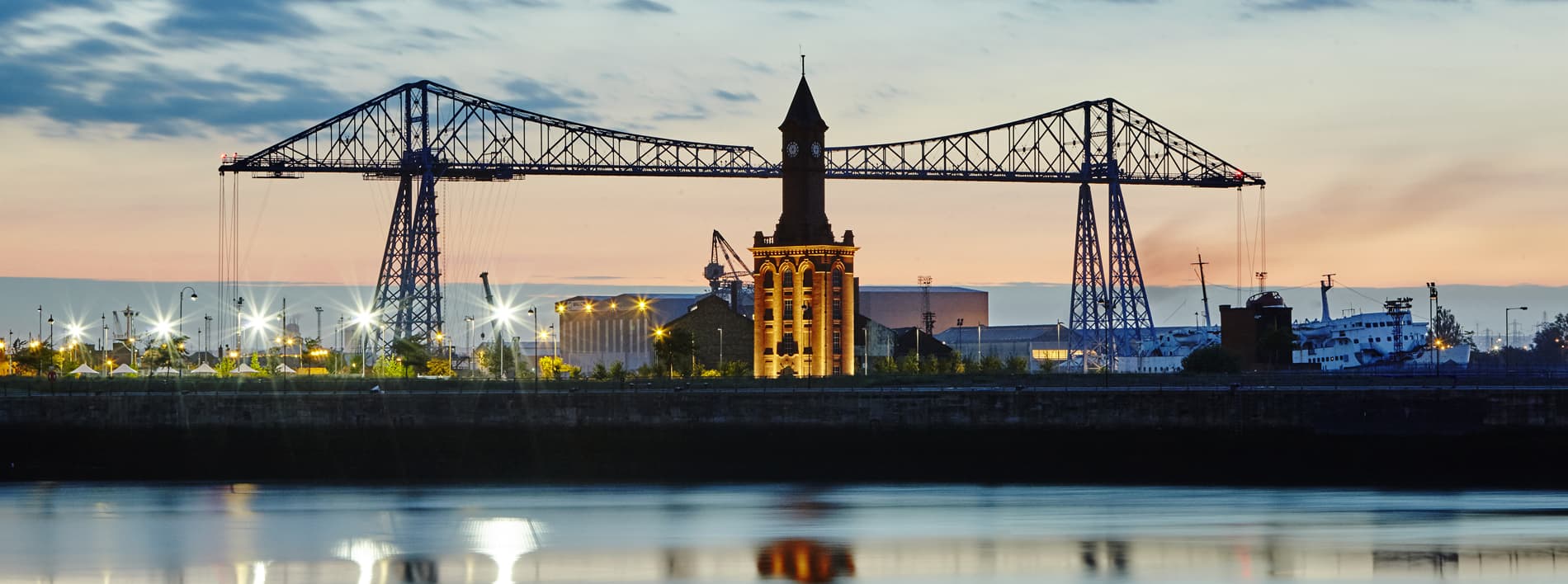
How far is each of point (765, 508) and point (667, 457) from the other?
20424 millimetres

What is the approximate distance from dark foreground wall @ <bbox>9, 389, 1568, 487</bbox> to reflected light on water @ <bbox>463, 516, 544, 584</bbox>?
2080 cm

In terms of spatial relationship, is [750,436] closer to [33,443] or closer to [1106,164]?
[33,443]

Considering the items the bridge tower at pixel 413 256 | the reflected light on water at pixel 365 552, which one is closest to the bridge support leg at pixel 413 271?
the bridge tower at pixel 413 256

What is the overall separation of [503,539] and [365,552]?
4790 millimetres

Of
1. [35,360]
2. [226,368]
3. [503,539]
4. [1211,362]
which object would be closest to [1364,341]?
[1211,362]

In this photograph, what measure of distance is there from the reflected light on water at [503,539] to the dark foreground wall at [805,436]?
20796 millimetres

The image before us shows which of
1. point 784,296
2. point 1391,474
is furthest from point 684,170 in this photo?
point 1391,474

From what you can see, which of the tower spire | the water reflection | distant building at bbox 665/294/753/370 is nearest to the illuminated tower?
the tower spire

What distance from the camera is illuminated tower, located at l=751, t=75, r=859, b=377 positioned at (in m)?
143

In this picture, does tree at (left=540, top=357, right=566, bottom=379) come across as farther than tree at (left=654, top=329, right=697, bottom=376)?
Yes

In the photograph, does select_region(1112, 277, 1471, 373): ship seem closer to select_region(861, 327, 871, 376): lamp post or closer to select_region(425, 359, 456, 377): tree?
select_region(861, 327, 871, 376): lamp post

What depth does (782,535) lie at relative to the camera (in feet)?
202

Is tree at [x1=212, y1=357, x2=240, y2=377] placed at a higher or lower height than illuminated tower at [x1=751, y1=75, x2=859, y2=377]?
lower

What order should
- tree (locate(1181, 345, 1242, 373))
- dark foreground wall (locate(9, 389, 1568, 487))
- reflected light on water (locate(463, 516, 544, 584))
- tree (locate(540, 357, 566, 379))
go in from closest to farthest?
reflected light on water (locate(463, 516, 544, 584))
dark foreground wall (locate(9, 389, 1568, 487))
tree (locate(1181, 345, 1242, 373))
tree (locate(540, 357, 566, 379))
